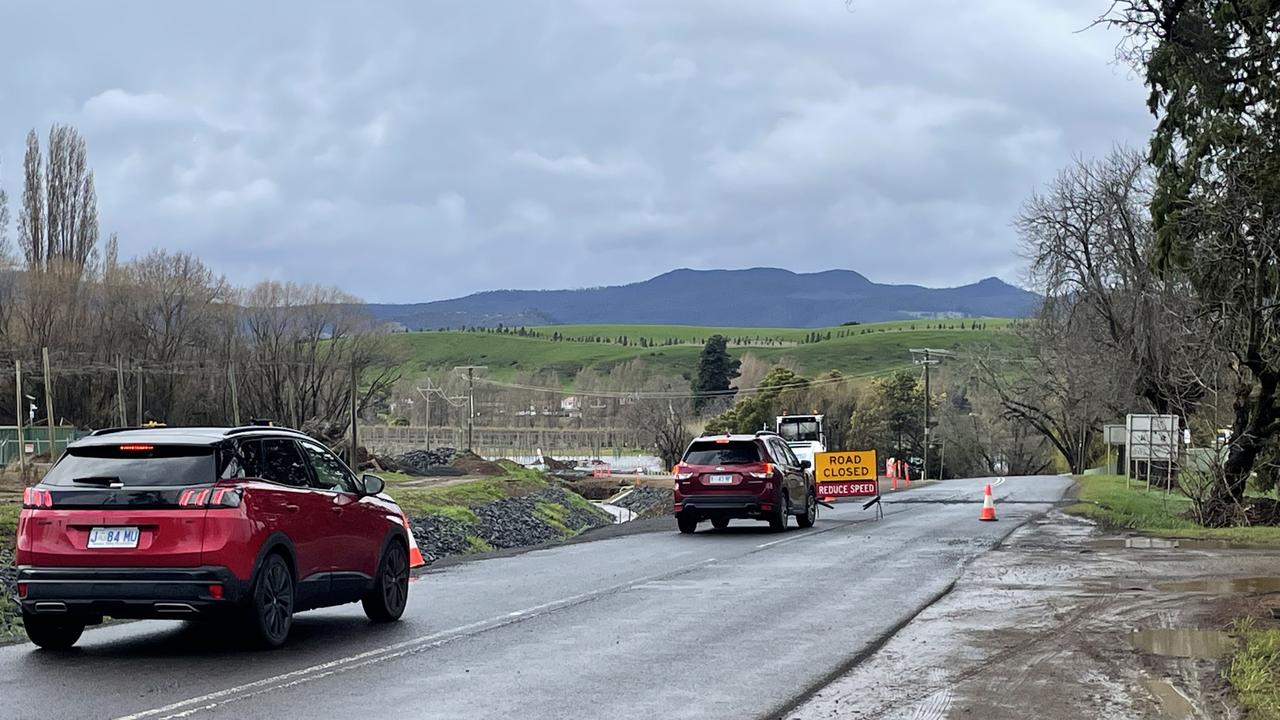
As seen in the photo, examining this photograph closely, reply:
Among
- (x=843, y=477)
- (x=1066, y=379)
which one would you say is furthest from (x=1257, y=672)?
(x=1066, y=379)

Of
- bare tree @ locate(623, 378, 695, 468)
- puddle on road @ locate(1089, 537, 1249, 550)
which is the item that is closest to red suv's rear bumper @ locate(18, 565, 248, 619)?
puddle on road @ locate(1089, 537, 1249, 550)

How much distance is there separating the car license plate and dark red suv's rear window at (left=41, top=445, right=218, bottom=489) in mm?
356

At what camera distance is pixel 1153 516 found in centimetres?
2908

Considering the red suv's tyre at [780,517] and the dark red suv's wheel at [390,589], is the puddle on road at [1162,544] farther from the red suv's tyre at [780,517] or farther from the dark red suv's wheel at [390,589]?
the dark red suv's wheel at [390,589]

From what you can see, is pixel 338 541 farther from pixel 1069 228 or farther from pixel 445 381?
pixel 445 381

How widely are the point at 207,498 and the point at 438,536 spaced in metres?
21.7

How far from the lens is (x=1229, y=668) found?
10.2 m

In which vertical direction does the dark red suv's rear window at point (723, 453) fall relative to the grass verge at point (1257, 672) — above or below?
above

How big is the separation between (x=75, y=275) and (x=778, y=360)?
385 ft

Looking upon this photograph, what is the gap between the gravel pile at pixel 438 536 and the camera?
30.0 meters

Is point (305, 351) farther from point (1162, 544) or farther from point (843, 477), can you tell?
point (1162, 544)

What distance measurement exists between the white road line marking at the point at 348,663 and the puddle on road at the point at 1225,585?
21.0ft

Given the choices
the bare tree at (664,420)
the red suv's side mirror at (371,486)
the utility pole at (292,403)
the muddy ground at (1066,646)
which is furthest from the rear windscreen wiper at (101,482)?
the bare tree at (664,420)

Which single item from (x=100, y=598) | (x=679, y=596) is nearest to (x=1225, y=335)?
(x=679, y=596)
